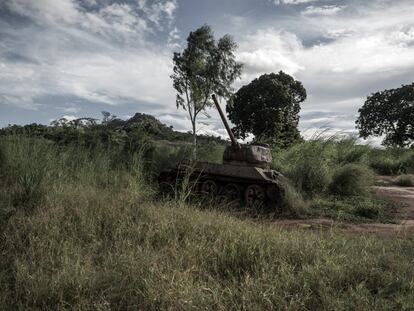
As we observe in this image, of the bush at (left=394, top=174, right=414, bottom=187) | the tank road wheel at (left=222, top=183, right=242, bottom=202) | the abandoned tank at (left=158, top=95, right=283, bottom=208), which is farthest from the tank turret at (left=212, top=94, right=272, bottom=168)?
the bush at (left=394, top=174, right=414, bottom=187)

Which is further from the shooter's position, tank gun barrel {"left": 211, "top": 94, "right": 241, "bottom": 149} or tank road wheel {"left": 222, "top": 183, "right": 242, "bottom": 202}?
tank gun barrel {"left": 211, "top": 94, "right": 241, "bottom": 149}

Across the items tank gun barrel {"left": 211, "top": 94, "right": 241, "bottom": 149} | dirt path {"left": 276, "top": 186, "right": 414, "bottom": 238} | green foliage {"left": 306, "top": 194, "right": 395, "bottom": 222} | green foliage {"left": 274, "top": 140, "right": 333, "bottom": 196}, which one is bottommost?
dirt path {"left": 276, "top": 186, "right": 414, "bottom": 238}

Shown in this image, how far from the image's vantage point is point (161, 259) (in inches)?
178

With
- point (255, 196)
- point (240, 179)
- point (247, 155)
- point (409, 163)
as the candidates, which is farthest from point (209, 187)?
point (409, 163)

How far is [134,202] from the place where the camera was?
21.1ft

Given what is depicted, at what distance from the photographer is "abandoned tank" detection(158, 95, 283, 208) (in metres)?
9.66

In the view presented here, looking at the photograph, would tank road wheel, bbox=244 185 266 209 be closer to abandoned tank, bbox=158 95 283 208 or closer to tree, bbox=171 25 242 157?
abandoned tank, bbox=158 95 283 208

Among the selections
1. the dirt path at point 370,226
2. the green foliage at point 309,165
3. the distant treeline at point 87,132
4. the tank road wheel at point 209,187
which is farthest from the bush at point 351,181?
the distant treeline at point 87,132

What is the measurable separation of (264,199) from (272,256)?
5.03 metres

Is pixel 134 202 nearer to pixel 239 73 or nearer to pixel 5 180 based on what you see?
pixel 5 180

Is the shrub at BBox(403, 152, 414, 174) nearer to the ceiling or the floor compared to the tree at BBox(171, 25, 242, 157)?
nearer to the floor

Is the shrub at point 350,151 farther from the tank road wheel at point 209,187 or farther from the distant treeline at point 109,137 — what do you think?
the tank road wheel at point 209,187

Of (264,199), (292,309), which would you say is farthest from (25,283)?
(264,199)

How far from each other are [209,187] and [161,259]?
5.66 metres
